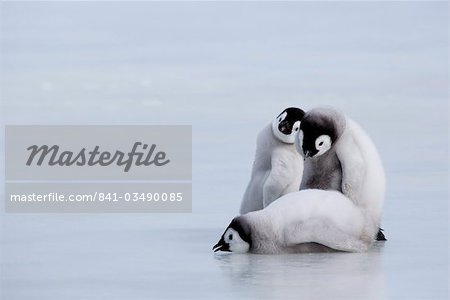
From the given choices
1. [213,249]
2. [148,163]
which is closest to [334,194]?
[213,249]

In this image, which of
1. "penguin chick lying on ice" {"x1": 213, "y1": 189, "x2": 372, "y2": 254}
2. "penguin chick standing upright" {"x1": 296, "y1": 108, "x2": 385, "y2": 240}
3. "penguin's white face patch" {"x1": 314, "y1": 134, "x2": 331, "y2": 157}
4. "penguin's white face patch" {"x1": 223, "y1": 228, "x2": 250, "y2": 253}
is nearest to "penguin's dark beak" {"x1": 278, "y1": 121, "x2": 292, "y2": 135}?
"penguin chick standing upright" {"x1": 296, "y1": 108, "x2": 385, "y2": 240}

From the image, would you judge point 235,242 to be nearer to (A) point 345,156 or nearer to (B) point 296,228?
(B) point 296,228

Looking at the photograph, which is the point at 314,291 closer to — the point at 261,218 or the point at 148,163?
the point at 261,218

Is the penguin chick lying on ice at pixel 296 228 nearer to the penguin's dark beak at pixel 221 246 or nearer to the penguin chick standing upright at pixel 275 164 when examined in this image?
the penguin's dark beak at pixel 221 246

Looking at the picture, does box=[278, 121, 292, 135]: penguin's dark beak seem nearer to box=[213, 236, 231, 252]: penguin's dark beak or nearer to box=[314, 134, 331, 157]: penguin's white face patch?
box=[314, 134, 331, 157]: penguin's white face patch

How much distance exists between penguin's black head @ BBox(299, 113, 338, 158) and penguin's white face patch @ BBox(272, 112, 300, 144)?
42 cm

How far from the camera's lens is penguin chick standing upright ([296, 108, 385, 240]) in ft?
20.4

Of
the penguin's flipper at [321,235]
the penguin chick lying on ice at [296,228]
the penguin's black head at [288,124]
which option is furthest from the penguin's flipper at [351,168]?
the penguin's black head at [288,124]

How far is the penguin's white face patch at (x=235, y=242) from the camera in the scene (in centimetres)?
595

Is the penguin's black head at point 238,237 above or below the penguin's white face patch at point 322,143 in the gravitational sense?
below

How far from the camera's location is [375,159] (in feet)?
20.7

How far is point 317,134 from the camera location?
6.20m

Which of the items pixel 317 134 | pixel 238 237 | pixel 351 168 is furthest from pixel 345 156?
pixel 238 237

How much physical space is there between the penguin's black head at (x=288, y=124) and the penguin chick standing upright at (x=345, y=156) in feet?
1.13
